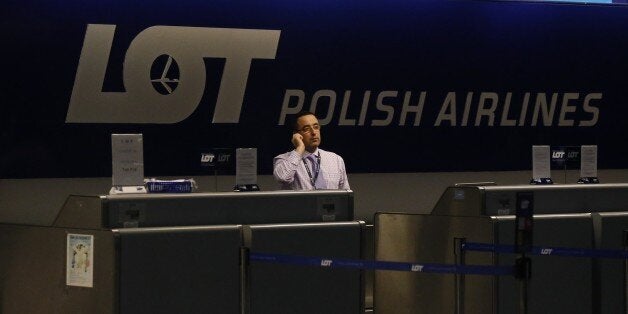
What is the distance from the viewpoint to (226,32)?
9.28 m

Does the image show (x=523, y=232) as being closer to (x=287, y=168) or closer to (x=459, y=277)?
(x=459, y=277)

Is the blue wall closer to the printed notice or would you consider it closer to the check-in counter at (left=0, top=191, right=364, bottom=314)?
the check-in counter at (left=0, top=191, right=364, bottom=314)

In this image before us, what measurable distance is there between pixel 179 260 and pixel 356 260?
3.39 ft

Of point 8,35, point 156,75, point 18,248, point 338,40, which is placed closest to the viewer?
point 18,248

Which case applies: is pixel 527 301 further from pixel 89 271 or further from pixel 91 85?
pixel 91 85

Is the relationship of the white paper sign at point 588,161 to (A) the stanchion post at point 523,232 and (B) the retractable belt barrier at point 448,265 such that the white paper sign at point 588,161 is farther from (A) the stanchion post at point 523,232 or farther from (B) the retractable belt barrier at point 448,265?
(A) the stanchion post at point 523,232

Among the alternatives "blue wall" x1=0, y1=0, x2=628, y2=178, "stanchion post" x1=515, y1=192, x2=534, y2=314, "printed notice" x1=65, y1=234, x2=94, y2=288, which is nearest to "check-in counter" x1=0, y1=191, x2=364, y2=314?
"printed notice" x1=65, y1=234, x2=94, y2=288

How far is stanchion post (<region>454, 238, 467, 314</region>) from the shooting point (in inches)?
289

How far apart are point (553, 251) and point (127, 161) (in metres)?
2.68

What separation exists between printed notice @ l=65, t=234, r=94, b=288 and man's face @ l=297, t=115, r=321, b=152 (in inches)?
107

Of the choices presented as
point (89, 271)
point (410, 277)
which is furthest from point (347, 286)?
point (89, 271)

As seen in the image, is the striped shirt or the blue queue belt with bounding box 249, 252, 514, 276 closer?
the blue queue belt with bounding box 249, 252, 514, 276

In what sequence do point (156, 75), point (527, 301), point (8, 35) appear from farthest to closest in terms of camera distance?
point (156, 75), point (8, 35), point (527, 301)

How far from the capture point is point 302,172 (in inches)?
335
